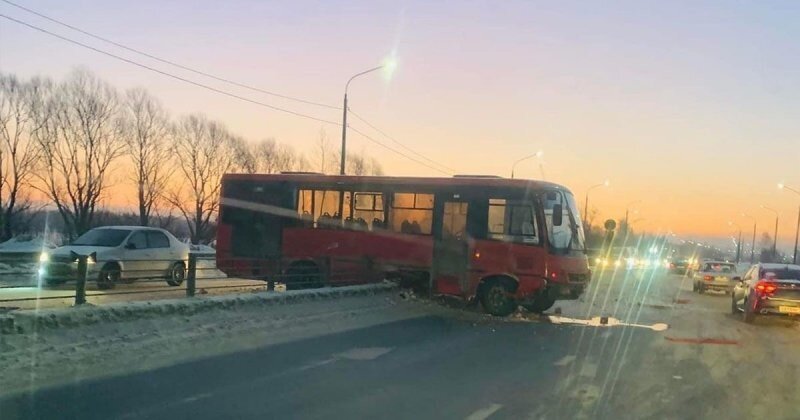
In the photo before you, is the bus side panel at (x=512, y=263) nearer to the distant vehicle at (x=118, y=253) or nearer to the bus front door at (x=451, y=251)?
the bus front door at (x=451, y=251)

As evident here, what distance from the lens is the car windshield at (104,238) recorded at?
71.5 feet

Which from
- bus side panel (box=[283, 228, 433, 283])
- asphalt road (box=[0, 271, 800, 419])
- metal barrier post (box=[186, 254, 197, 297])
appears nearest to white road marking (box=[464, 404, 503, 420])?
asphalt road (box=[0, 271, 800, 419])

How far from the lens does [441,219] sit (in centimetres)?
2038

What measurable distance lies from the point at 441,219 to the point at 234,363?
34.1ft

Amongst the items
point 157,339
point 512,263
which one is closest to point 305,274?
point 512,263

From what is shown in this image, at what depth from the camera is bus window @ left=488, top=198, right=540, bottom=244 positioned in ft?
62.5

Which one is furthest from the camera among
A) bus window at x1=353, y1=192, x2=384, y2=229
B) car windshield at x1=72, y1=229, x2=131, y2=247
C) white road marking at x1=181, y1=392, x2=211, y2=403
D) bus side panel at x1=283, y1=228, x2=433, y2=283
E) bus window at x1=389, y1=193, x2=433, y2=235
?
car windshield at x1=72, y1=229, x2=131, y2=247

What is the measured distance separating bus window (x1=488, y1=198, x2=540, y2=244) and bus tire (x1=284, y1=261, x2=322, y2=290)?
4855mm

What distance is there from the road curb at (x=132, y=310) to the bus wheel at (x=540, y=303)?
4.89 m

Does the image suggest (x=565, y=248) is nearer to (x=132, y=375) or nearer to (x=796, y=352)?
(x=796, y=352)

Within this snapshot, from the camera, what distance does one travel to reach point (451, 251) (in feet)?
65.1

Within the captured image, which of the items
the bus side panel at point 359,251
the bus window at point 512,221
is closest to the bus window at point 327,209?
the bus side panel at point 359,251

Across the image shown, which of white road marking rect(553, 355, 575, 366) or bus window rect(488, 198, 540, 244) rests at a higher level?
bus window rect(488, 198, 540, 244)

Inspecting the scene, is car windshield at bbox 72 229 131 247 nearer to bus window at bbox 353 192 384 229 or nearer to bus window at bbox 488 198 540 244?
bus window at bbox 353 192 384 229
